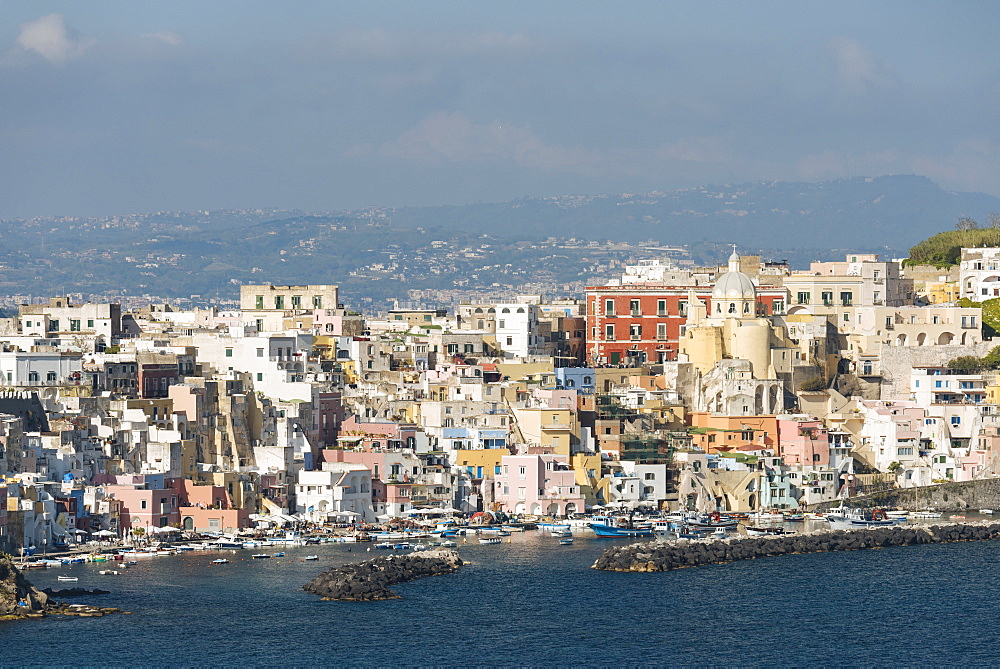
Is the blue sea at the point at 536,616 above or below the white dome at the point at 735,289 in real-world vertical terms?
below

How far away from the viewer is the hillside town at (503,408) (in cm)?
5566

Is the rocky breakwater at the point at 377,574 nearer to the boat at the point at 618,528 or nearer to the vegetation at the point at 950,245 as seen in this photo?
the boat at the point at 618,528

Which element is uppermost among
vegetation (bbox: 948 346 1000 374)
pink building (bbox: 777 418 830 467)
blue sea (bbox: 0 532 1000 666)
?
vegetation (bbox: 948 346 1000 374)

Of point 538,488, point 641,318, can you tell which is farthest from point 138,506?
point 641,318

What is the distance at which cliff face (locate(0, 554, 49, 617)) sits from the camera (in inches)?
1704

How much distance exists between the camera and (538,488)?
58.7 meters

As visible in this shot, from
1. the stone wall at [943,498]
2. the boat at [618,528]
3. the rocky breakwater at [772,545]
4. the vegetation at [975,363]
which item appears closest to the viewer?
the rocky breakwater at [772,545]

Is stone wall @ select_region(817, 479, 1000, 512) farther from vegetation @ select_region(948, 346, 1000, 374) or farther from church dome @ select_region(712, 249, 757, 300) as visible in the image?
church dome @ select_region(712, 249, 757, 300)

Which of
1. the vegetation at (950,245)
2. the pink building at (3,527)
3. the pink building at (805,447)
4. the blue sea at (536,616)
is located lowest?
the blue sea at (536,616)

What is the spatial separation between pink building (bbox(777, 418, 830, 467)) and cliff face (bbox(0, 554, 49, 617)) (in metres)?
27.1

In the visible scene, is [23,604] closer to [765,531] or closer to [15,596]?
[15,596]

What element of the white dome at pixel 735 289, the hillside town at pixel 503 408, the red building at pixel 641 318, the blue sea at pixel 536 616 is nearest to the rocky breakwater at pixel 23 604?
the blue sea at pixel 536 616

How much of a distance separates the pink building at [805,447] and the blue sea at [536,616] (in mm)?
8861

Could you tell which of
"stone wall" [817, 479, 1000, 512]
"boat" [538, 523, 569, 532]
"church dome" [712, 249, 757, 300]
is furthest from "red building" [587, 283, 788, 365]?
"boat" [538, 523, 569, 532]
